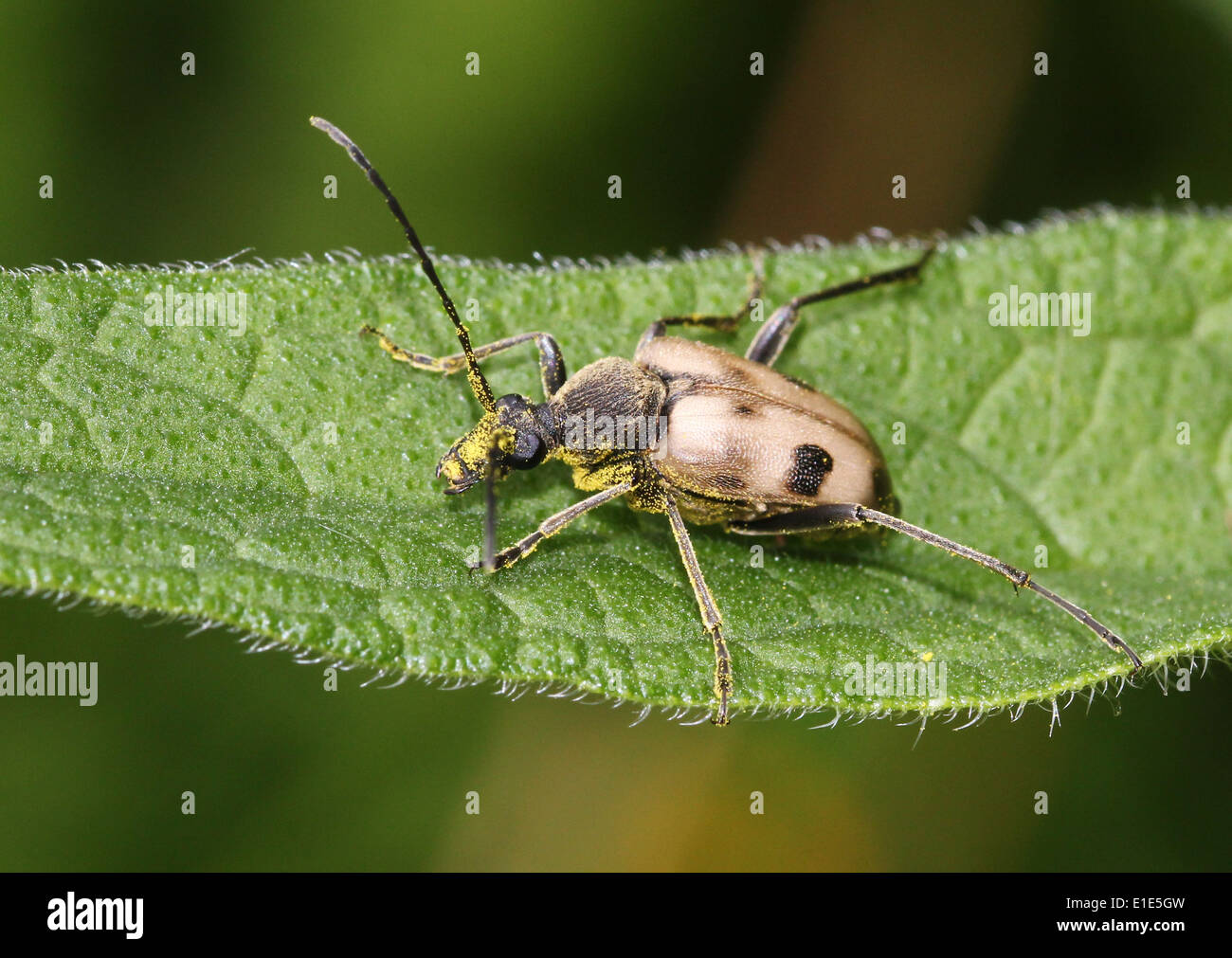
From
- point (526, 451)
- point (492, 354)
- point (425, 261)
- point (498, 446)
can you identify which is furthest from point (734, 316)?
point (425, 261)

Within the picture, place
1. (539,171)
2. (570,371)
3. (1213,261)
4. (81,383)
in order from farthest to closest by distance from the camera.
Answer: (539,171), (1213,261), (570,371), (81,383)

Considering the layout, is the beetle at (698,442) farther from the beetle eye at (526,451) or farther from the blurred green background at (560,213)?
the blurred green background at (560,213)

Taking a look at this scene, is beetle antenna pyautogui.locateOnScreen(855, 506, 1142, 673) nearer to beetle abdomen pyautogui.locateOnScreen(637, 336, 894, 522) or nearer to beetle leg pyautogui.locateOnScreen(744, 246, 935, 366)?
beetle abdomen pyautogui.locateOnScreen(637, 336, 894, 522)

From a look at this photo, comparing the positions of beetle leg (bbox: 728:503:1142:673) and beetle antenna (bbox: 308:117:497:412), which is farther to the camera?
beetle leg (bbox: 728:503:1142:673)

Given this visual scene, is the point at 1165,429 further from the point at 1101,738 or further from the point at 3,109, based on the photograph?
the point at 3,109

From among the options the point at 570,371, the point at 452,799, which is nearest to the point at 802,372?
the point at 570,371

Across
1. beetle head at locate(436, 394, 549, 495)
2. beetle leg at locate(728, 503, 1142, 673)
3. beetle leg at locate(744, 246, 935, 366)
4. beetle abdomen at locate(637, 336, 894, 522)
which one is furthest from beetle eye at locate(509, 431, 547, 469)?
beetle leg at locate(744, 246, 935, 366)

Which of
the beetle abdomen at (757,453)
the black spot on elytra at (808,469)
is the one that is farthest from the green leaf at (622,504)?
the black spot on elytra at (808,469)
